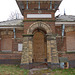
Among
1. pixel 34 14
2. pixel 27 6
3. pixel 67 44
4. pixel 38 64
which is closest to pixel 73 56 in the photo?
pixel 67 44

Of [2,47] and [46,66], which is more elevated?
[2,47]

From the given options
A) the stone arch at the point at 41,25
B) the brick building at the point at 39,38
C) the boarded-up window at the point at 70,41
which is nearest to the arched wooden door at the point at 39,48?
the brick building at the point at 39,38

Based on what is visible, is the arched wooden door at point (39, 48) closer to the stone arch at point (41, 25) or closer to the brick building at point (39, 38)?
the brick building at point (39, 38)

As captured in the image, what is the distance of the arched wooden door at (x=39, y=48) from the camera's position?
959cm

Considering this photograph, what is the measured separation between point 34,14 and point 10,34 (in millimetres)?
3294

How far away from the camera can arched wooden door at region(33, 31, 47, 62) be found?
959 centimetres

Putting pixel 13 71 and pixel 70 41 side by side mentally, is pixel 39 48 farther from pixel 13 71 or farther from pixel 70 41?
pixel 13 71

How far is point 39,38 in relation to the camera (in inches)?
386

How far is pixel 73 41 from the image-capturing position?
9711mm

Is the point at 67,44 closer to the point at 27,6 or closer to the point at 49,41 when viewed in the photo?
the point at 49,41

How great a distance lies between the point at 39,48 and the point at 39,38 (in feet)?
3.27

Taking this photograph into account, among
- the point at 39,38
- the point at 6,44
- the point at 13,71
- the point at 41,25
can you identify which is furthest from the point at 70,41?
the point at 6,44

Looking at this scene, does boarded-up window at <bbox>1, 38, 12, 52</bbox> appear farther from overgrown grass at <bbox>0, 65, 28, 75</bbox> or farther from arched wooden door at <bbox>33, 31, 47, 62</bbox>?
overgrown grass at <bbox>0, 65, 28, 75</bbox>

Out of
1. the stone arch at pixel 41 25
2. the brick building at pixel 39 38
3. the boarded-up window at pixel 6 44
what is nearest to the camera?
the brick building at pixel 39 38
